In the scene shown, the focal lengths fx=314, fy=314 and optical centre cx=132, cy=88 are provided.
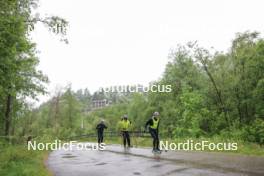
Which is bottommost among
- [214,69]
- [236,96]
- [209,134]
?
[209,134]

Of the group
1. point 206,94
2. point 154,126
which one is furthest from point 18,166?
point 206,94

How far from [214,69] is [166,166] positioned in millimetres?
24652

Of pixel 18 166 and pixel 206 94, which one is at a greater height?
pixel 206 94

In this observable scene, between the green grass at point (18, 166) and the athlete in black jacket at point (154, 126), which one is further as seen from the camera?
the athlete in black jacket at point (154, 126)

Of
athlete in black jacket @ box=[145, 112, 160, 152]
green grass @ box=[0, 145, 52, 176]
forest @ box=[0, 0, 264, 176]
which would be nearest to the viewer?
green grass @ box=[0, 145, 52, 176]

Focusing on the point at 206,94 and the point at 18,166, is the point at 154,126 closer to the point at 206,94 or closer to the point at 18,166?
the point at 18,166

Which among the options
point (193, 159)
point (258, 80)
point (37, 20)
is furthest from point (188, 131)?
point (37, 20)

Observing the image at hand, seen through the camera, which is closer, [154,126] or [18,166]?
[18,166]

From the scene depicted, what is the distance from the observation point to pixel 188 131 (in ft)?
100

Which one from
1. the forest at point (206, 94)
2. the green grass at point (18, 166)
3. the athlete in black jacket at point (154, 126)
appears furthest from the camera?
the forest at point (206, 94)

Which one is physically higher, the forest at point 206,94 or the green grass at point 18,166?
the forest at point 206,94

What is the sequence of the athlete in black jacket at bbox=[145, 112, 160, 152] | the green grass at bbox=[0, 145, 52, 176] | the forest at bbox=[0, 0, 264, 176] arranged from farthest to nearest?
1. the forest at bbox=[0, 0, 264, 176]
2. the athlete in black jacket at bbox=[145, 112, 160, 152]
3. the green grass at bbox=[0, 145, 52, 176]

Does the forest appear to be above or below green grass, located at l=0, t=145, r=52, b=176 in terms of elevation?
above

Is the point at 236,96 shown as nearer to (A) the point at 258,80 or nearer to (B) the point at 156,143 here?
(A) the point at 258,80
